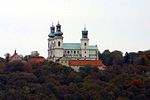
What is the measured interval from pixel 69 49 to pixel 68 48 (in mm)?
330

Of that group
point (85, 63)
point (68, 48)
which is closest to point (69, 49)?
point (68, 48)

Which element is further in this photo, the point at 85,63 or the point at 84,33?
the point at 84,33

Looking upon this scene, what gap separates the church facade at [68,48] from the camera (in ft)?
497

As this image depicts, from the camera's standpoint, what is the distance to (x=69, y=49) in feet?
501

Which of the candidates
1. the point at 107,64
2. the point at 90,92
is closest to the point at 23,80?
the point at 90,92

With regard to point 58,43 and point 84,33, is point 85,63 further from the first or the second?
point 84,33

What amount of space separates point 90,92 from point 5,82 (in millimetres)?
15313

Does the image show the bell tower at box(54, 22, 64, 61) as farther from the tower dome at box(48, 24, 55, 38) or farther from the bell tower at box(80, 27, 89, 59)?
the bell tower at box(80, 27, 89, 59)

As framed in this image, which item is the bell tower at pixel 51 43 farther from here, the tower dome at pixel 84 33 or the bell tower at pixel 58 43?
the tower dome at pixel 84 33

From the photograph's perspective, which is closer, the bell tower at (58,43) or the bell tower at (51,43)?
the bell tower at (58,43)

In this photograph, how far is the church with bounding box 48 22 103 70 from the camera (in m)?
151

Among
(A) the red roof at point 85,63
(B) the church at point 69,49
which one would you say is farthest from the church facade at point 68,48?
(A) the red roof at point 85,63

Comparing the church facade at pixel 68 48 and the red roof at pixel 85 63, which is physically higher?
the church facade at pixel 68 48

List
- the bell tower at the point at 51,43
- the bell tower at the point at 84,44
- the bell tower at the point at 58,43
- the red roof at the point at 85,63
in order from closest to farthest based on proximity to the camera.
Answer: the red roof at the point at 85,63 < the bell tower at the point at 58,43 < the bell tower at the point at 51,43 < the bell tower at the point at 84,44
